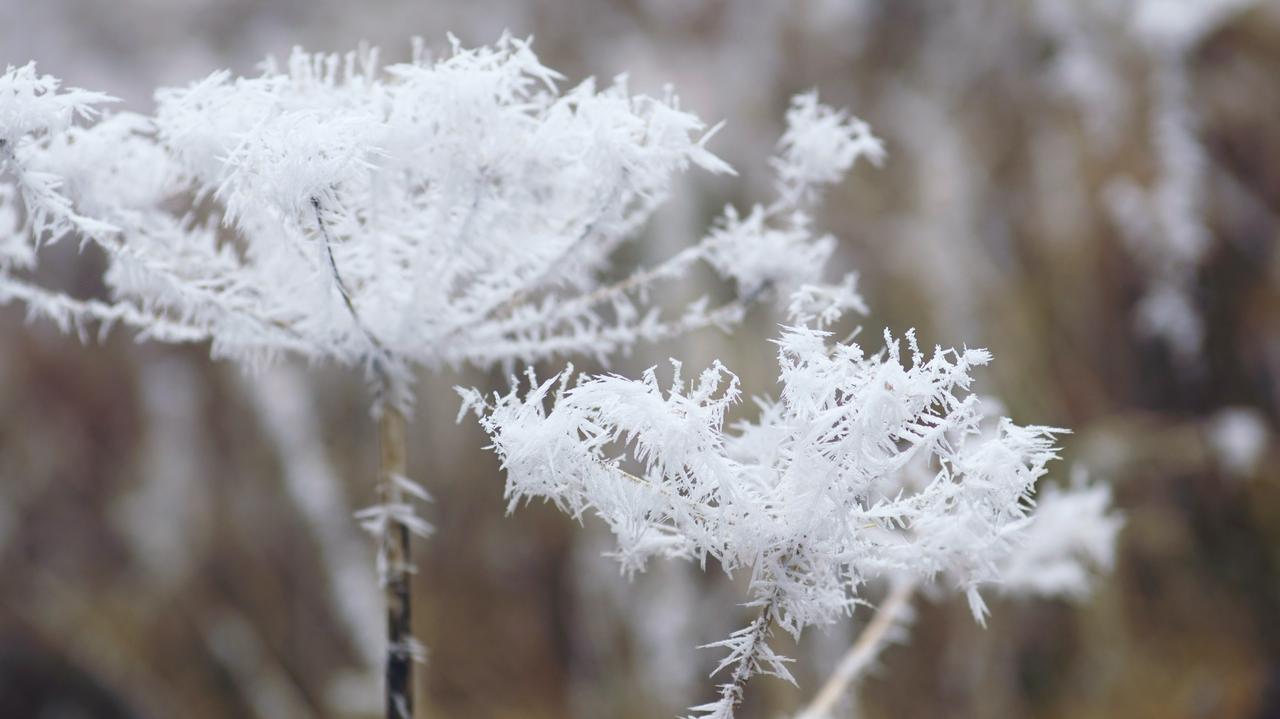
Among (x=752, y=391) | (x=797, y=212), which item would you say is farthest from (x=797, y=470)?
(x=752, y=391)

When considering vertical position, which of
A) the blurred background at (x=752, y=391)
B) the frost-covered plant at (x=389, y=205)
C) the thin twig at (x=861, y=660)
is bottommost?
the thin twig at (x=861, y=660)

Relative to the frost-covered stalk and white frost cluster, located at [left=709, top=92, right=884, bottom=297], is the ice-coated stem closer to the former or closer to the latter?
the frost-covered stalk

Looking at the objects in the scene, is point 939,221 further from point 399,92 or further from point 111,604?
point 111,604

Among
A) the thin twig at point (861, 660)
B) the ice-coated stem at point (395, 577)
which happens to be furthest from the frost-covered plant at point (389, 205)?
the thin twig at point (861, 660)

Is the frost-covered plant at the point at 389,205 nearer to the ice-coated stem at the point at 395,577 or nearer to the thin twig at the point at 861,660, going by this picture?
the ice-coated stem at the point at 395,577

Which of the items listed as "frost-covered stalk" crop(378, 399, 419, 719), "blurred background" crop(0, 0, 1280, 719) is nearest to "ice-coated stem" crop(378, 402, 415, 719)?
"frost-covered stalk" crop(378, 399, 419, 719)

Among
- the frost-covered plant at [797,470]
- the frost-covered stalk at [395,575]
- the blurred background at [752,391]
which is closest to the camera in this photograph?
the frost-covered plant at [797,470]

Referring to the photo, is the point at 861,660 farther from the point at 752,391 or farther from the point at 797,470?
the point at 752,391
